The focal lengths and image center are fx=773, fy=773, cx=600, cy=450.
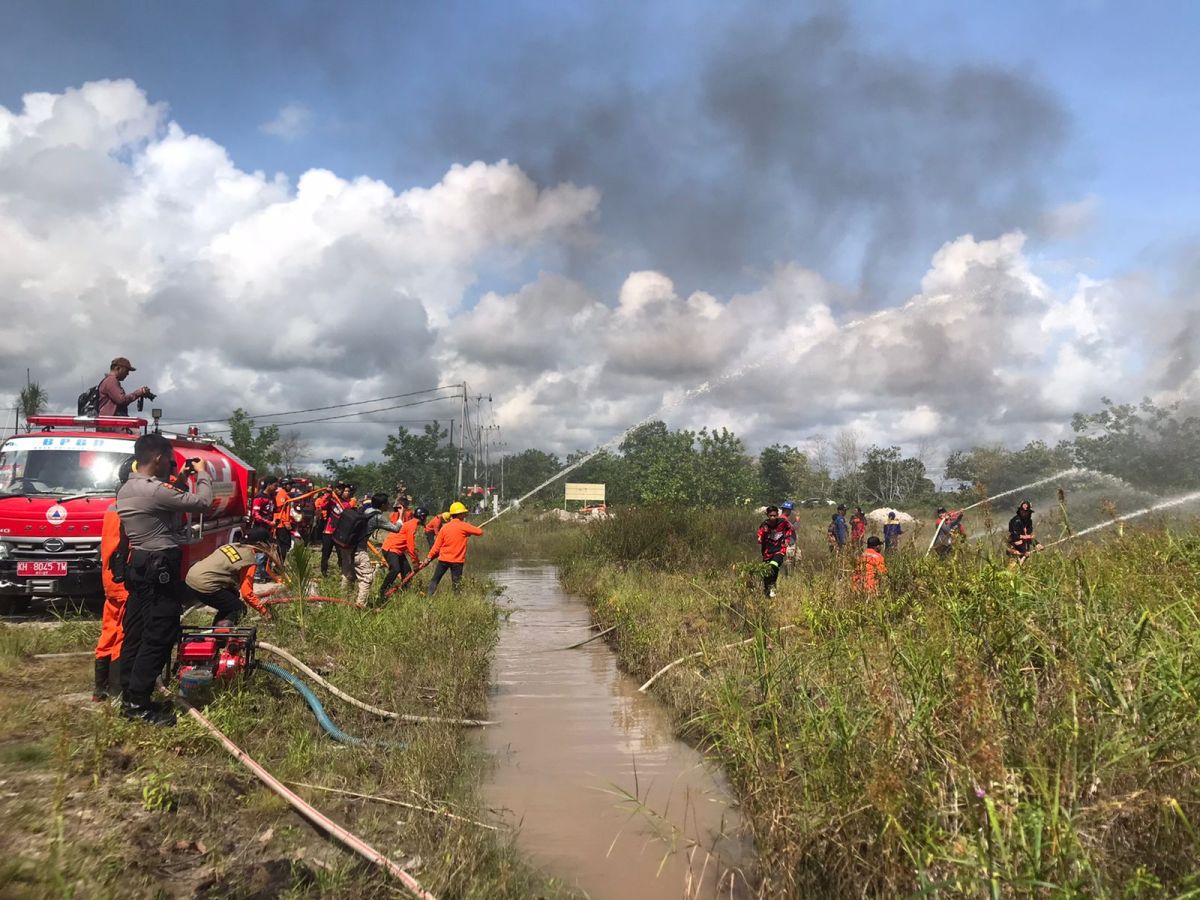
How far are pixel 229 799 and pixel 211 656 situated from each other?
4.23ft

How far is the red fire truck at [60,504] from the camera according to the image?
8492 millimetres

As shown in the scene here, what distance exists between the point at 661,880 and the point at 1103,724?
230 cm

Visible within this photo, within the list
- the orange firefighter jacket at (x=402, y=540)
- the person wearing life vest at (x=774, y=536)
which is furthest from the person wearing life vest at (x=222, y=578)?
the person wearing life vest at (x=774, y=536)

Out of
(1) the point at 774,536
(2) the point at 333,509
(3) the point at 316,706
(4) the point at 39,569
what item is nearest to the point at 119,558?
(3) the point at 316,706

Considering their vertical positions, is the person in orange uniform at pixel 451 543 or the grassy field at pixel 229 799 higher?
the person in orange uniform at pixel 451 543

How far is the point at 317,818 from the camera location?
396 centimetres

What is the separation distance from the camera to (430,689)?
6969mm

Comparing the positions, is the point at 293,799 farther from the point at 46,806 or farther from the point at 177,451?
the point at 177,451

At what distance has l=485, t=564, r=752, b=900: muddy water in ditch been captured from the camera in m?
4.21

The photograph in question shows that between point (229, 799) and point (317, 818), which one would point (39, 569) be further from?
point (317, 818)

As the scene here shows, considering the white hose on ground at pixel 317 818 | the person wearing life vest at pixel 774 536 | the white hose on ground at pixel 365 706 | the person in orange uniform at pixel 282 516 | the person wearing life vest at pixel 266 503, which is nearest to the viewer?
the white hose on ground at pixel 317 818

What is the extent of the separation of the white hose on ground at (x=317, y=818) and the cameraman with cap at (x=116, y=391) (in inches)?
262

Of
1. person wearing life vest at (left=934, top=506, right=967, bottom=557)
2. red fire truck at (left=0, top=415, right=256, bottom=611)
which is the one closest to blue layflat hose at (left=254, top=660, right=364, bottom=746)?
red fire truck at (left=0, top=415, right=256, bottom=611)

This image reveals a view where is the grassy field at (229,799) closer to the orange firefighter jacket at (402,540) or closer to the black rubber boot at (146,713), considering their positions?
the black rubber boot at (146,713)
